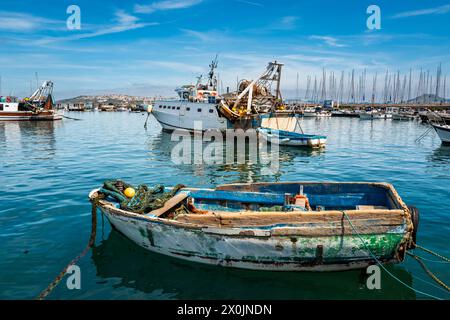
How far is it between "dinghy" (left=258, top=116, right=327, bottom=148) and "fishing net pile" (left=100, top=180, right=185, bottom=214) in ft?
66.8

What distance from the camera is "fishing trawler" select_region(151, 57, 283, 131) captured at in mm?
34781

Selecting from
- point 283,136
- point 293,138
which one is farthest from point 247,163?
point 283,136

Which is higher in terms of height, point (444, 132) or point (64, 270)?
point (444, 132)

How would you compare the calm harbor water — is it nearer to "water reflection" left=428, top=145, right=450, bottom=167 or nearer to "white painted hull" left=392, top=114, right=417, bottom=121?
"water reflection" left=428, top=145, right=450, bottom=167

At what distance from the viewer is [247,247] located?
7.20m

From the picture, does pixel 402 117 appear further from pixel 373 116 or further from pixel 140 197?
pixel 140 197

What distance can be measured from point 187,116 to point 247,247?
1241 inches

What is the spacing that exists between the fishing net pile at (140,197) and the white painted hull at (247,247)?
70 centimetres

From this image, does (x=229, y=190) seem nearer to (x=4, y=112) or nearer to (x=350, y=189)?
(x=350, y=189)

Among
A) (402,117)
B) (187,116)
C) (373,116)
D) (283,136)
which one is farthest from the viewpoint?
(373,116)

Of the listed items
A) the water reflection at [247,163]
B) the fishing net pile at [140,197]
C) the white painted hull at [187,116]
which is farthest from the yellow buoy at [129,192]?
the white painted hull at [187,116]

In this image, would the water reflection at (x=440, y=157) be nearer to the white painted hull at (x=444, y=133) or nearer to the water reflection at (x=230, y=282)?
the white painted hull at (x=444, y=133)
